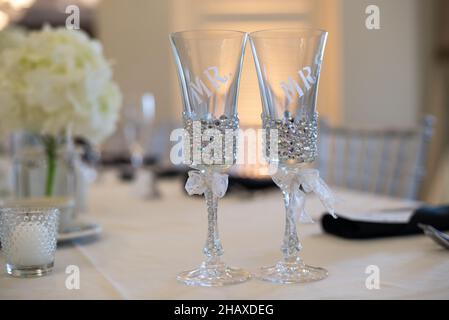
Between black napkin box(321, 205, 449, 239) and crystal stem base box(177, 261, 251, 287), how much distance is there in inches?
11.7

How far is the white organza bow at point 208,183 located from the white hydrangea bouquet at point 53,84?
50 centimetres

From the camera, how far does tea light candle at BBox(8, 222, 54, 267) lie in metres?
0.83

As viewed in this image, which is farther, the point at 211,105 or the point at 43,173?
the point at 43,173

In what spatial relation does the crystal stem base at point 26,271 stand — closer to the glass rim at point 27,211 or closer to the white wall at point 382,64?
the glass rim at point 27,211

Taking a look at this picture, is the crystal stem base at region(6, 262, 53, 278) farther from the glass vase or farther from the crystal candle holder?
the glass vase

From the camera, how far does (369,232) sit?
105cm

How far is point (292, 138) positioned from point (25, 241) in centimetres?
39

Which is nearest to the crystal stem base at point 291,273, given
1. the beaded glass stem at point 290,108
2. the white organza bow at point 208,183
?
the beaded glass stem at point 290,108

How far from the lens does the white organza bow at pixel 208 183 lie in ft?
2.66

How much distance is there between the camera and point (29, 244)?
2.74ft

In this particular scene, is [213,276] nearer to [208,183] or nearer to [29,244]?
[208,183]

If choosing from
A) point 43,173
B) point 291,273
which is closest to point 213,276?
point 291,273

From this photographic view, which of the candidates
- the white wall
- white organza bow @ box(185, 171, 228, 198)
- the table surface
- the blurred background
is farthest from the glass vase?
the white wall

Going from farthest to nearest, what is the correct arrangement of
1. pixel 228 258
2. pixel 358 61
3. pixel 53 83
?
pixel 358 61, pixel 53 83, pixel 228 258
